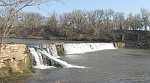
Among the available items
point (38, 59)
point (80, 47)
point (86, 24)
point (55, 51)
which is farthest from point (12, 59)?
point (86, 24)

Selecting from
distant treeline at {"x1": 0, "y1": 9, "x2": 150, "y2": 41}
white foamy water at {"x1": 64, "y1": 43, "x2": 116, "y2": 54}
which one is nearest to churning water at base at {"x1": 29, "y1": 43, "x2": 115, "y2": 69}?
white foamy water at {"x1": 64, "y1": 43, "x2": 116, "y2": 54}

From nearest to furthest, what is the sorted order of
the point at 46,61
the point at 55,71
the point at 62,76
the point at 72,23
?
the point at 62,76 → the point at 55,71 → the point at 46,61 → the point at 72,23

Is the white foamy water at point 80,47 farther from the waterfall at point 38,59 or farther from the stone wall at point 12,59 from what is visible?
the stone wall at point 12,59

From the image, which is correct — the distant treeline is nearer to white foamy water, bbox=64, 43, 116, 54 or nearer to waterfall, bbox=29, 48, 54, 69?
white foamy water, bbox=64, 43, 116, 54

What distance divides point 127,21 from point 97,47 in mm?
55389

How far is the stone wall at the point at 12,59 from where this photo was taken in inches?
738

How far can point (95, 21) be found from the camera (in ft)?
354

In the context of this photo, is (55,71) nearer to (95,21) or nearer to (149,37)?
(149,37)

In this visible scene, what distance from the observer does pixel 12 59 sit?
19.5 m

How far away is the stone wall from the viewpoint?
18.7 metres

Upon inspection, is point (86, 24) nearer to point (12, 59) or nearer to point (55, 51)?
point (55, 51)

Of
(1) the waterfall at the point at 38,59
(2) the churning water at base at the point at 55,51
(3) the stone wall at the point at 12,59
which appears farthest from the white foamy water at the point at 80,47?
(3) the stone wall at the point at 12,59

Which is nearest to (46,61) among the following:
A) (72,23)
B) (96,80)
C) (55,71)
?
(55,71)

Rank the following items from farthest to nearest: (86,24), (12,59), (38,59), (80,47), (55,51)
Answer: (86,24) < (80,47) < (55,51) < (38,59) < (12,59)
